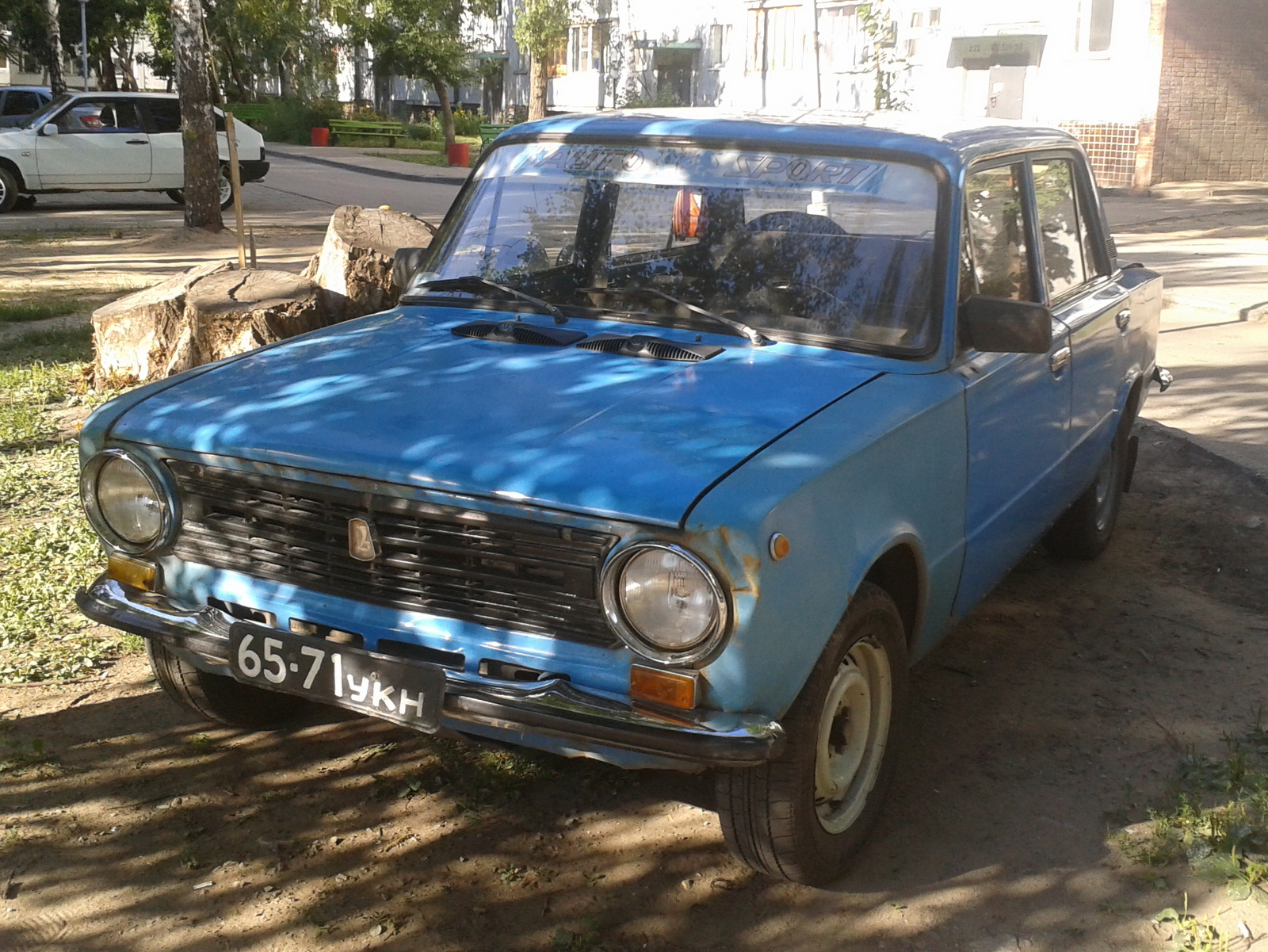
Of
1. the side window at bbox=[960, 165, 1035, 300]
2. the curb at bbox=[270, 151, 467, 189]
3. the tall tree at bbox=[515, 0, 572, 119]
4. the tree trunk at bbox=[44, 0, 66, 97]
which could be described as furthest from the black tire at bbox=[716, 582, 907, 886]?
the tall tree at bbox=[515, 0, 572, 119]

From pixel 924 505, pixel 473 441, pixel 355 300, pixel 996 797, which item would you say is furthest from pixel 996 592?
pixel 355 300

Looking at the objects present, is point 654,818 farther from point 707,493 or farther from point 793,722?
point 707,493

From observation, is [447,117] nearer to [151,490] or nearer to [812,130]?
[812,130]

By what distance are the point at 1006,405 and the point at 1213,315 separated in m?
8.93

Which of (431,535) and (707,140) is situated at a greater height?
(707,140)

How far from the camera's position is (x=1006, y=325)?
11.8ft

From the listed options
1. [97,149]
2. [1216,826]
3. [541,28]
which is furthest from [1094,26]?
[1216,826]

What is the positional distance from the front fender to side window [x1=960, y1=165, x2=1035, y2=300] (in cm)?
56

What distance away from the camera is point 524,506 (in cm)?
281

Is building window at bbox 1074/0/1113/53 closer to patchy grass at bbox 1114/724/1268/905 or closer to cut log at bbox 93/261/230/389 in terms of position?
cut log at bbox 93/261/230/389

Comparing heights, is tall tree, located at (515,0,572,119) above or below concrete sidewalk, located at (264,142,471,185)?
above

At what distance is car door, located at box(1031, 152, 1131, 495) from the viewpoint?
4582 mm

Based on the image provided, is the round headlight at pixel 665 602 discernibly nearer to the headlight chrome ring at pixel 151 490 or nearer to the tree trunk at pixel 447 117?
the headlight chrome ring at pixel 151 490

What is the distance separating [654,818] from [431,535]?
115cm
